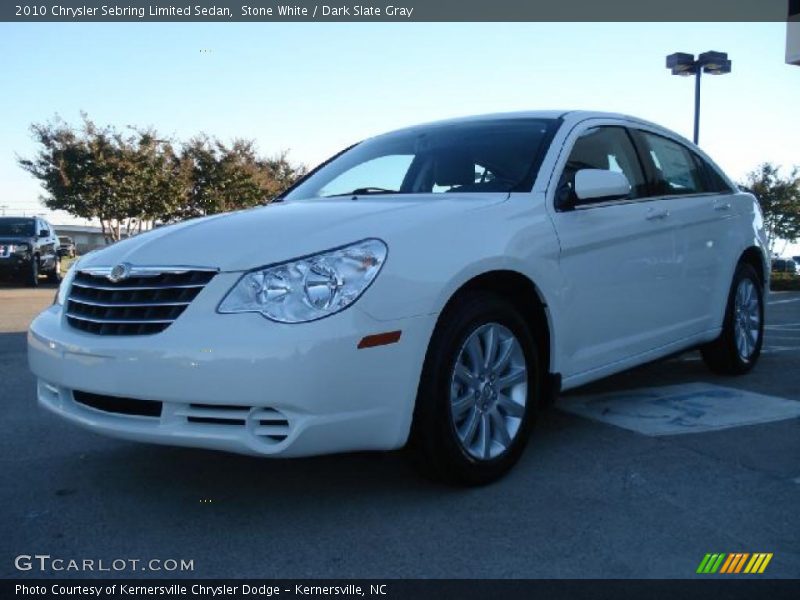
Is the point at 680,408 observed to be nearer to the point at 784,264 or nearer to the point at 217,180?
the point at 217,180


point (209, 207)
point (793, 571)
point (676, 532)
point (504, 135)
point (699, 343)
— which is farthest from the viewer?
point (209, 207)

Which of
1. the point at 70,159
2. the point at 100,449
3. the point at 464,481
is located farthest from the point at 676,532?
the point at 70,159

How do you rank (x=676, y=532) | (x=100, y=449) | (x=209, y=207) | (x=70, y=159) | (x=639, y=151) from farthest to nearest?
(x=209, y=207) → (x=70, y=159) → (x=639, y=151) → (x=100, y=449) → (x=676, y=532)

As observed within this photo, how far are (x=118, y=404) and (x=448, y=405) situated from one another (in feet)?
4.00

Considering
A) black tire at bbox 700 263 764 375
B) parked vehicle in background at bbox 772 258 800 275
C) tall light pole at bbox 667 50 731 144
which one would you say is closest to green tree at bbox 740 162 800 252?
parked vehicle in background at bbox 772 258 800 275

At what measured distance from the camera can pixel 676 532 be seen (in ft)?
8.46

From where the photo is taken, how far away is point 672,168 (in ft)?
15.0

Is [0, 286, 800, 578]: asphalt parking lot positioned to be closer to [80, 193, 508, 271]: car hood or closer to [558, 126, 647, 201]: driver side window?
[80, 193, 508, 271]: car hood

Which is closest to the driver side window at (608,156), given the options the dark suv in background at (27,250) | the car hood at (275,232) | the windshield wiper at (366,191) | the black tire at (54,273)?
the car hood at (275,232)

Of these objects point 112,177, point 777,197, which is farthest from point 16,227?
point 777,197

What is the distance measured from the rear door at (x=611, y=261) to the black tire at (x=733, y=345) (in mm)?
877

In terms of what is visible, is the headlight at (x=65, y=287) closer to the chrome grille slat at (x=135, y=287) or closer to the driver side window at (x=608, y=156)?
the chrome grille slat at (x=135, y=287)

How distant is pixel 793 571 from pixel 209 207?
3165cm

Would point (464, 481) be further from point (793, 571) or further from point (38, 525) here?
point (38, 525)
